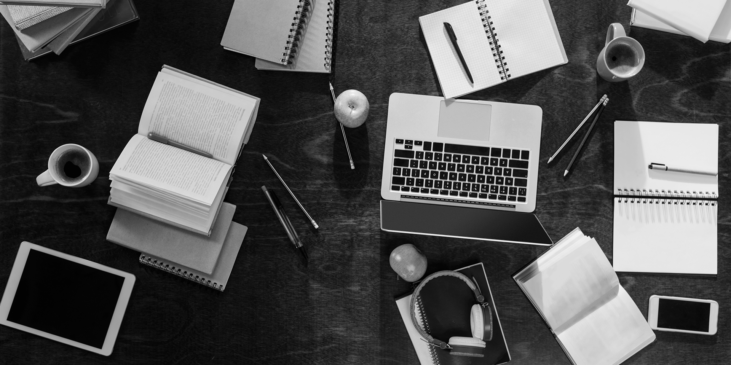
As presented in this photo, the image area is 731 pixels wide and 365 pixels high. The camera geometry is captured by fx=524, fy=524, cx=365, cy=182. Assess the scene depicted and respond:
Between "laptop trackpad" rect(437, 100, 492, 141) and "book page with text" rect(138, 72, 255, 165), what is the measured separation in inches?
19.8

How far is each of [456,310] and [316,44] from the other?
0.79 metres

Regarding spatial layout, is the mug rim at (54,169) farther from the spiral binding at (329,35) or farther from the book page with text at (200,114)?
the spiral binding at (329,35)

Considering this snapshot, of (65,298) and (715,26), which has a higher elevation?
(715,26)

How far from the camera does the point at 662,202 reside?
4.52 feet

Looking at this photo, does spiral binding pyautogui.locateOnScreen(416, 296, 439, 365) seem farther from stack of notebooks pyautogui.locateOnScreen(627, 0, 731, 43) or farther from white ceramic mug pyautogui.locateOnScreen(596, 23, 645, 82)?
stack of notebooks pyautogui.locateOnScreen(627, 0, 731, 43)

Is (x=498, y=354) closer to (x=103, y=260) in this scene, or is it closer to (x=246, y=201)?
(x=246, y=201)

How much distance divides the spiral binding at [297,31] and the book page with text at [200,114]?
155mm

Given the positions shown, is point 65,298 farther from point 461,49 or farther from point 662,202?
point 662,202

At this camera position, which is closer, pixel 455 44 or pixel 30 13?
pixel 30 13

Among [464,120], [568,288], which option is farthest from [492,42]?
[568,288]

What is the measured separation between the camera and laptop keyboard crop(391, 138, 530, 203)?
136cm

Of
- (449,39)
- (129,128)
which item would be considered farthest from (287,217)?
(449,39)

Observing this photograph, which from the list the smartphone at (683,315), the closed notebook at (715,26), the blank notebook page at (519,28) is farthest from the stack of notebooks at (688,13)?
the smartphone at (683,315)

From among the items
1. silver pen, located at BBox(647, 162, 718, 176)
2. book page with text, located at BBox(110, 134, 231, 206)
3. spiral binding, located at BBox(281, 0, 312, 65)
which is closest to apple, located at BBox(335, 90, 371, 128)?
spiral binding, located at BBox(281, 0, 312, 65)
